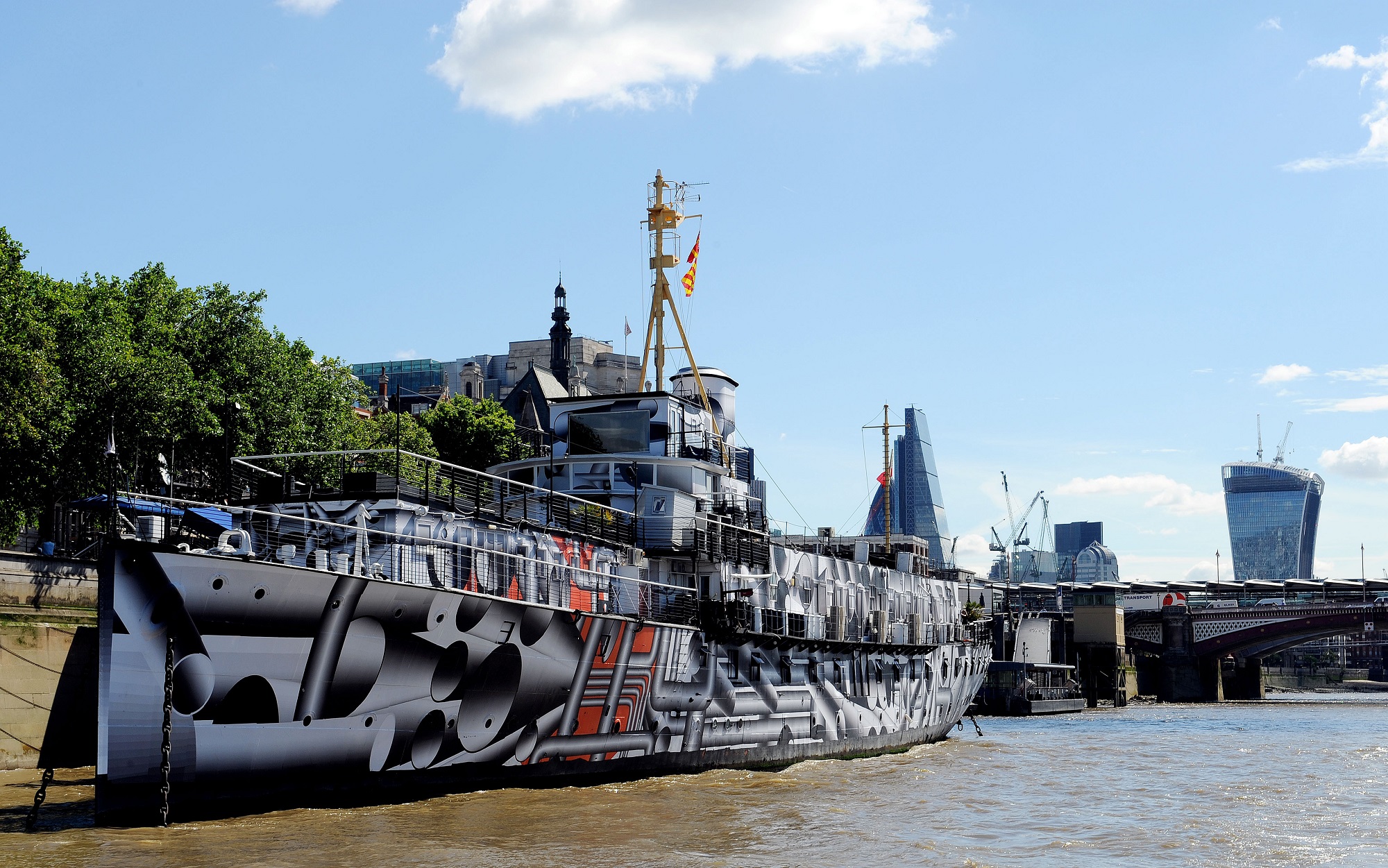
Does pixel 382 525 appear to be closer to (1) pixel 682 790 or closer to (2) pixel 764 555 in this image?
(1) pixel 682 790

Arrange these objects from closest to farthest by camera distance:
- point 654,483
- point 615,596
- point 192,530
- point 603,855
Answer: point 603,855 → point 192,530 → point 615,596 → point 654,483

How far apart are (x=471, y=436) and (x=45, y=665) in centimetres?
4614

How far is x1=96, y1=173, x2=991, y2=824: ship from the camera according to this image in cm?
2370

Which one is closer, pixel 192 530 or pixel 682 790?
pixel 192 530

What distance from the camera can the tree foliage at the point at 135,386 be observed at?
142 feet

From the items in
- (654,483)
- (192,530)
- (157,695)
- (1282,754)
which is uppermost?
(654,483)

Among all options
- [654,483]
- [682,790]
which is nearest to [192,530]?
[682,790]

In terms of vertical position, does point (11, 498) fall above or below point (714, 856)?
above

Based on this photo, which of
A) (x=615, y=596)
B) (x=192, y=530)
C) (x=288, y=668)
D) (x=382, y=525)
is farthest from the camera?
(x=615, y=596)

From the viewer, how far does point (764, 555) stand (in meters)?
41.0

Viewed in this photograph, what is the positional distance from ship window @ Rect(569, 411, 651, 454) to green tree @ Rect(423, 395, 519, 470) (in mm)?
40387

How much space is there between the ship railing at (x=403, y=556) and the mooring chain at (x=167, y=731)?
74.1 inches

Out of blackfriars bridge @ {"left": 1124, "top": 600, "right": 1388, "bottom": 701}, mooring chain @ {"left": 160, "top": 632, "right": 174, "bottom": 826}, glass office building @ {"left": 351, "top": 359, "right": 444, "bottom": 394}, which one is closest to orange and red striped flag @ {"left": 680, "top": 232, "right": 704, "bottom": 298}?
mooring chain @ {"left": 160, "top": 632, "right": 174, "bottom": 826}

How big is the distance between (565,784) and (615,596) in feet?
16.8
